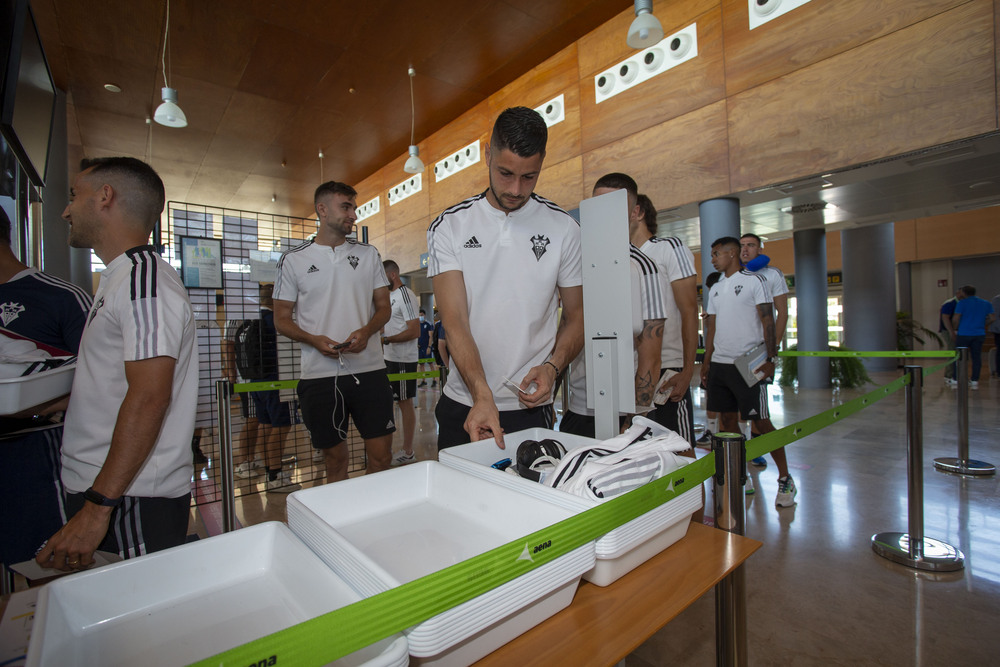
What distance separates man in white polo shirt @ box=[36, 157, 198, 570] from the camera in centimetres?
113

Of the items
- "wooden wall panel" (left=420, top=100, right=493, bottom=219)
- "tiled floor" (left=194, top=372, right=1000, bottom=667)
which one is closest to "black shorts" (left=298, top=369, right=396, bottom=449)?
"tiled floor" (left=194, top=372, right=1000, bottom=667)

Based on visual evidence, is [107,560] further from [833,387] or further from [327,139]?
[833,387]

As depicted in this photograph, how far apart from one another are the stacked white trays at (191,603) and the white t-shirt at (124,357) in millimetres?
663

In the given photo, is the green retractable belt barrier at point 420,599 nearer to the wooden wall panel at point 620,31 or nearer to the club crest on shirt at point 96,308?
the club crest on shirt at point 96,308

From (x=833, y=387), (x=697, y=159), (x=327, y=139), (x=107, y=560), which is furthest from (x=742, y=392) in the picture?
(x=327, y=139)

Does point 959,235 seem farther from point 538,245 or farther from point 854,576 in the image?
point 538,245

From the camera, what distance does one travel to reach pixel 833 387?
303 inches

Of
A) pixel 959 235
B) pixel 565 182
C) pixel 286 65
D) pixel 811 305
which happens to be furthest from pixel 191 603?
pixel 959 235

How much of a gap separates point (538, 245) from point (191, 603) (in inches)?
47.6

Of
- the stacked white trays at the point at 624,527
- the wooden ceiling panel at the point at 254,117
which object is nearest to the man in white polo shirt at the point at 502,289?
the stacked white trays at the point at 624,527

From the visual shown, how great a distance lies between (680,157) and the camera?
5062 mm

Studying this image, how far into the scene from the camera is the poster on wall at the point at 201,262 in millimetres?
3303

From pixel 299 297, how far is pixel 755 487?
10.5ft

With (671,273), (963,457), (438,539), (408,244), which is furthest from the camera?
(408,244)
